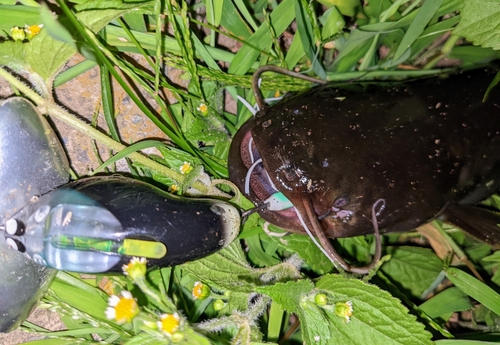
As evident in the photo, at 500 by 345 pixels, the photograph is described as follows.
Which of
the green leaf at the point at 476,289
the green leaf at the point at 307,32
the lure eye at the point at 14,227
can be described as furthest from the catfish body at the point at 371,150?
the lure eye at the point at 14,227

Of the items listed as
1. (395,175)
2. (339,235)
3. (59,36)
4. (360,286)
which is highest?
(59,36)

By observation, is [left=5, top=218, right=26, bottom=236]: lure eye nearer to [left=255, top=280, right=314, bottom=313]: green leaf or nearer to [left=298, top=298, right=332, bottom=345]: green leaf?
[left=255, top=280, right=314, bottom=313]: green leaf

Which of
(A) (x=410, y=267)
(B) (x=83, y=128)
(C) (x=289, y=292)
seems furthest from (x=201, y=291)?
(A) (x=410, y=267)

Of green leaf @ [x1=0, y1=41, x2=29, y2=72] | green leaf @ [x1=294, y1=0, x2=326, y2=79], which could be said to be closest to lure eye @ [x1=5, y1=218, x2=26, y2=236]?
green leaf @ [x1=0, y1=41, x2=29, y2=72]

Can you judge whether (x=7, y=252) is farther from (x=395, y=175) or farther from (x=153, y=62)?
(x=395, y=175)

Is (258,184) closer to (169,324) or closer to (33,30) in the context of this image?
(169,324)

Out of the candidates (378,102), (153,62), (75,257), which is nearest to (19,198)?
(75,257)

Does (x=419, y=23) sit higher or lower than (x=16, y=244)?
higher
